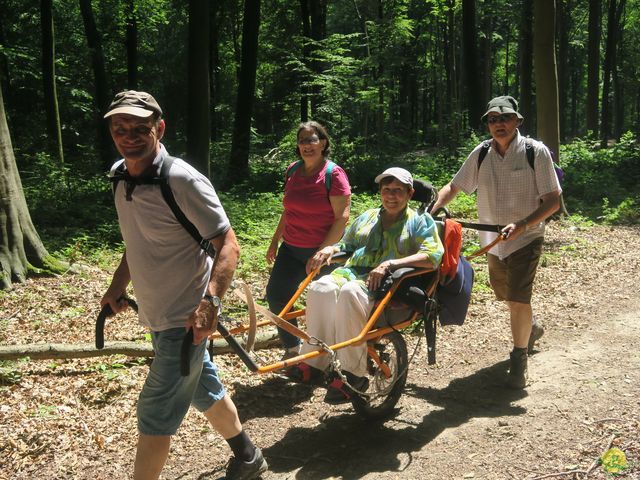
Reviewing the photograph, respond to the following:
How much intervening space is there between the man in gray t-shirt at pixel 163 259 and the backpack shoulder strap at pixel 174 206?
0.02m

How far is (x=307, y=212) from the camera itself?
5562 millimetres

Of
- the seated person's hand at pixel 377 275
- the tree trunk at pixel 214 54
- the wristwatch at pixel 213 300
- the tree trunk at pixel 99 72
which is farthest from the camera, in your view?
the tree trunk at pixel 214 54

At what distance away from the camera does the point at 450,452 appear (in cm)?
442

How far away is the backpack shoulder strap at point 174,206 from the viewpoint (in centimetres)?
320

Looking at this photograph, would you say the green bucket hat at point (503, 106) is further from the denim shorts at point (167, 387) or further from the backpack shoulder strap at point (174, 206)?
the denim shorts at point (167, 387)

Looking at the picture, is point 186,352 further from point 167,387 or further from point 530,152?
point 530,152

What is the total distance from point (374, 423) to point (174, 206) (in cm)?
266

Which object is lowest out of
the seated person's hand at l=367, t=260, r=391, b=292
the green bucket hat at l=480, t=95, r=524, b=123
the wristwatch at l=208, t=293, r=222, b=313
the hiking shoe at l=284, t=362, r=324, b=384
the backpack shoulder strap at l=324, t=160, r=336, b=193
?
the hiking shoe at l=284, t=362, r=324, b=384

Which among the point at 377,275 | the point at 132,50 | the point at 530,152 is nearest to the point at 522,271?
the point at 530,152

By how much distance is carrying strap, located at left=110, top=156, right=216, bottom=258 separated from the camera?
3.20 m

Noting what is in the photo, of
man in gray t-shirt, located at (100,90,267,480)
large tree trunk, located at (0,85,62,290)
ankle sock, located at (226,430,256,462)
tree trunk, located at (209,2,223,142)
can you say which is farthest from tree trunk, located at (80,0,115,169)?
man in gray t-shirt, located at (100,90,267,480)

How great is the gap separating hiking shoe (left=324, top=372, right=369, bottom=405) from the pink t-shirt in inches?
55.9

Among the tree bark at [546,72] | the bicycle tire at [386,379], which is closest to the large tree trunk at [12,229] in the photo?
the bicycle tire at [386,379]

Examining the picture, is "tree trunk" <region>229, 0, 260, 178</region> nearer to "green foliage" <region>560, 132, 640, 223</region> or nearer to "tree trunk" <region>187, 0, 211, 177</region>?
"tree trunk" <region>187, 0, 211, 177</region>
